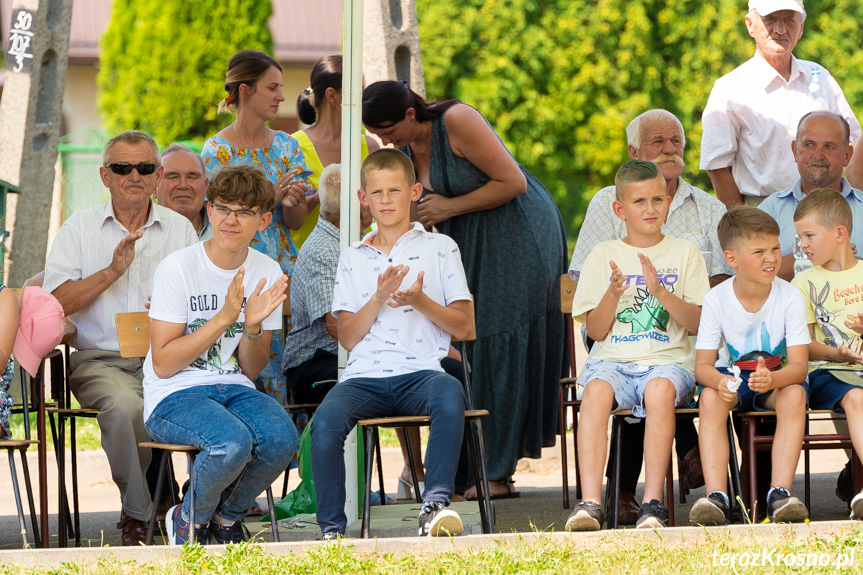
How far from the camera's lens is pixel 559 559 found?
348cm

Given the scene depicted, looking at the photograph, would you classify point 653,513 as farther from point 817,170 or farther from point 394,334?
point 817,170

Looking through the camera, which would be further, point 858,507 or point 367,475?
point 367,475

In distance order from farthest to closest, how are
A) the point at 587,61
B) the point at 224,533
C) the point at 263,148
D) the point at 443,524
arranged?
the point at 587,61 < the point at 263,148 < the point at 224,533 < the point at 443,524

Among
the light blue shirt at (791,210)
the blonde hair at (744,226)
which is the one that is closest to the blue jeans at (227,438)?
the blonde hair at (744,226)

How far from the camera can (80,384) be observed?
4648 millimetres

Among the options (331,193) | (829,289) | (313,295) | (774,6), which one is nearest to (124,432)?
(313,295)

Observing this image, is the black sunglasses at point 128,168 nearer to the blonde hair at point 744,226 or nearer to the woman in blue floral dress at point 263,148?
the woman in blue floral dress at point 263,148

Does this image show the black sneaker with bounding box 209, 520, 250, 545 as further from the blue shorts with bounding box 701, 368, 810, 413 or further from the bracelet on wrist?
the blue shorts with bounding box 701, 368, 810, 413

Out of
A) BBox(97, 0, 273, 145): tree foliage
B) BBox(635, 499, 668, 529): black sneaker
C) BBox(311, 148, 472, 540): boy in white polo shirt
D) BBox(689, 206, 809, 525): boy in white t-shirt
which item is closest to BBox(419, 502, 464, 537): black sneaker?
BBox(311, 148, 472, 540): boy in white polo shirt

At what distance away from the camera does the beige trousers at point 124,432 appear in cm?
443

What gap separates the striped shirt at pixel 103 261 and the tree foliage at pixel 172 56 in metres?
9.86

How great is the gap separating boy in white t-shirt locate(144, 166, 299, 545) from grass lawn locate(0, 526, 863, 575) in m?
0.45

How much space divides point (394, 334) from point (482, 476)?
611 millimetres

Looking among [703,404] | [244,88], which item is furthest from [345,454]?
[244,88]
